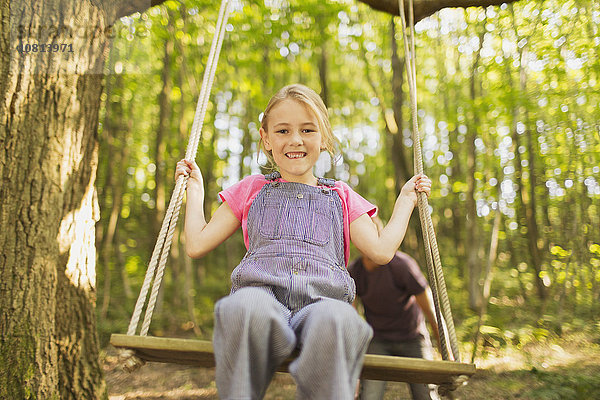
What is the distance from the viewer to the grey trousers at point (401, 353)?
288 centimetres

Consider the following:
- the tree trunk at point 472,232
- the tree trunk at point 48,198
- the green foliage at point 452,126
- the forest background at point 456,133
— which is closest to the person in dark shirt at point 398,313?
the green foliage at point 452,126

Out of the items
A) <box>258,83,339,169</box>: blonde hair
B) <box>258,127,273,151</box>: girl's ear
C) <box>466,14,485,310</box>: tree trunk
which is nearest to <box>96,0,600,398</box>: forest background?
<box>466,14,485,310</box>: tree trunk

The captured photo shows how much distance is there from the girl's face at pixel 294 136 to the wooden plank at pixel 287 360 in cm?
79

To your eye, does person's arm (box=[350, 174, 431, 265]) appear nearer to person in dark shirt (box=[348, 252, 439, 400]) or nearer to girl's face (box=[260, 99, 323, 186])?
girl's face (box=[260, 99, 323, 186])

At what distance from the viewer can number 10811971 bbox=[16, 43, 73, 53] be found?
93.0 inches

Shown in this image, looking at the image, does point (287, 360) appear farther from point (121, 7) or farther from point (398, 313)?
point (121, 7)

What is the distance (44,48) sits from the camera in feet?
7.95

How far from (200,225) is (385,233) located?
751 mm

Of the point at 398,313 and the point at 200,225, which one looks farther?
the point at 398,313

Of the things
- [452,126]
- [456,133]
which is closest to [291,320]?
[452,126]

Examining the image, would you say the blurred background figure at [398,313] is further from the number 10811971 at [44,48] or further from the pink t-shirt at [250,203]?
the number 10811971 at [44,48]

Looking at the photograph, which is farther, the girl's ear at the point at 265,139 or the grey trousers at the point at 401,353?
the grey trousers at the point at 401,353

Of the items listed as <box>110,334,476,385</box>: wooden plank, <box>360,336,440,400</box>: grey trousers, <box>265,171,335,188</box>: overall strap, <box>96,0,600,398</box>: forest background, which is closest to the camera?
→ <box>110,334,476,385</box>: wooden plank

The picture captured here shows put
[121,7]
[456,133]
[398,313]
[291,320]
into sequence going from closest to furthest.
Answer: [291,320] → [121,7] → [398,313] → [456,133]
